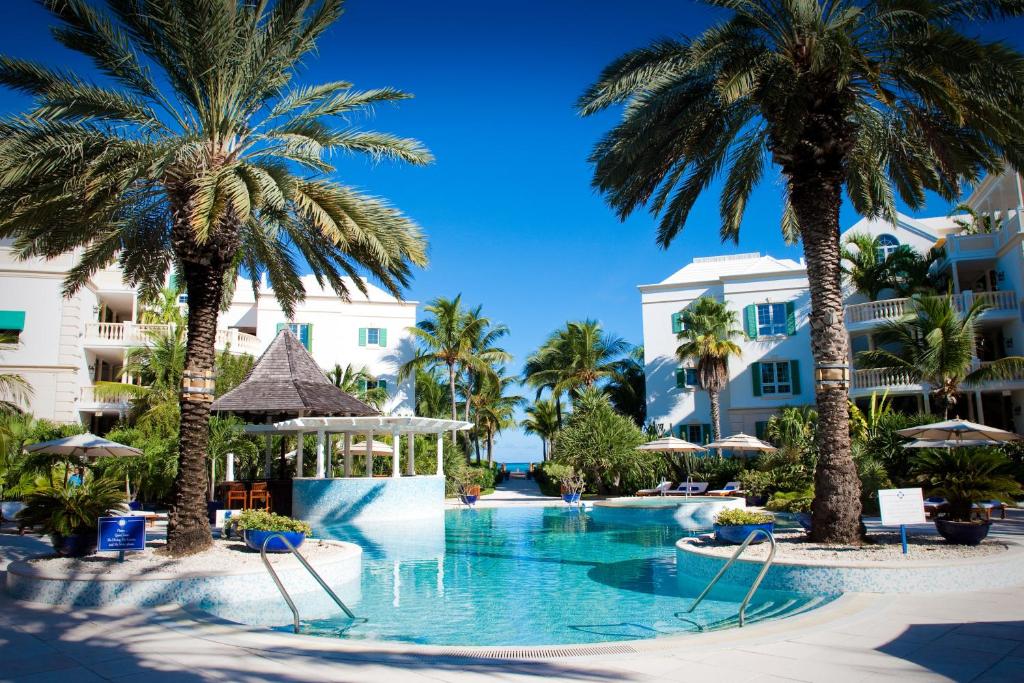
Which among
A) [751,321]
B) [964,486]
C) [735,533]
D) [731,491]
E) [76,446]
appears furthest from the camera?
[751,321]

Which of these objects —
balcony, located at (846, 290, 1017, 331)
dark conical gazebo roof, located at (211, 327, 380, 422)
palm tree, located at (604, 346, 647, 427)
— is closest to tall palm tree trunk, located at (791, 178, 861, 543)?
dark conical gazebo roof, located at (211, 327, 380, 422)

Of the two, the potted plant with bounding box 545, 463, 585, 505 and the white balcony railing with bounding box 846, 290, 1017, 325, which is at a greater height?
the white balcony railing with bounding box 846, 290, 1017, 325

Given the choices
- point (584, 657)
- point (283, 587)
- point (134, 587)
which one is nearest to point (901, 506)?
point (584, 657)

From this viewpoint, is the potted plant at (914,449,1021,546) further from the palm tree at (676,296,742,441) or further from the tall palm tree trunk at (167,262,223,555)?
the palm tree at (676,296,742,441)

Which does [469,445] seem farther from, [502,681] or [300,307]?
[502,681]

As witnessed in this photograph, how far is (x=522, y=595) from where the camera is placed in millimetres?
11273

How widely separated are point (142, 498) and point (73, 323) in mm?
8997

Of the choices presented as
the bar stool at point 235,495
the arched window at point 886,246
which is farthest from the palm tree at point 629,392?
the bar stool at point 235,495

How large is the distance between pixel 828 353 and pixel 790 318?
961 inches

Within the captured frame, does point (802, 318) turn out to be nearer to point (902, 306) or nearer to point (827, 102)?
point (902, 306)

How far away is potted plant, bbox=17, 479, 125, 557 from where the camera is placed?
34.7 feet

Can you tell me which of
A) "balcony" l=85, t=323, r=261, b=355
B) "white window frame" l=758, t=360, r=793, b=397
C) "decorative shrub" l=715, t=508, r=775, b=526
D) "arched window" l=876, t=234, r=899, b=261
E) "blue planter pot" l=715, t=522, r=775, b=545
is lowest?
"blue planter pot" l=715, t=522, r=775, b=545

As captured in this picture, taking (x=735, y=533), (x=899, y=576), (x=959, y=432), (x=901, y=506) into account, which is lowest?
(x=899, y=576)

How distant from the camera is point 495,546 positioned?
17109mm
